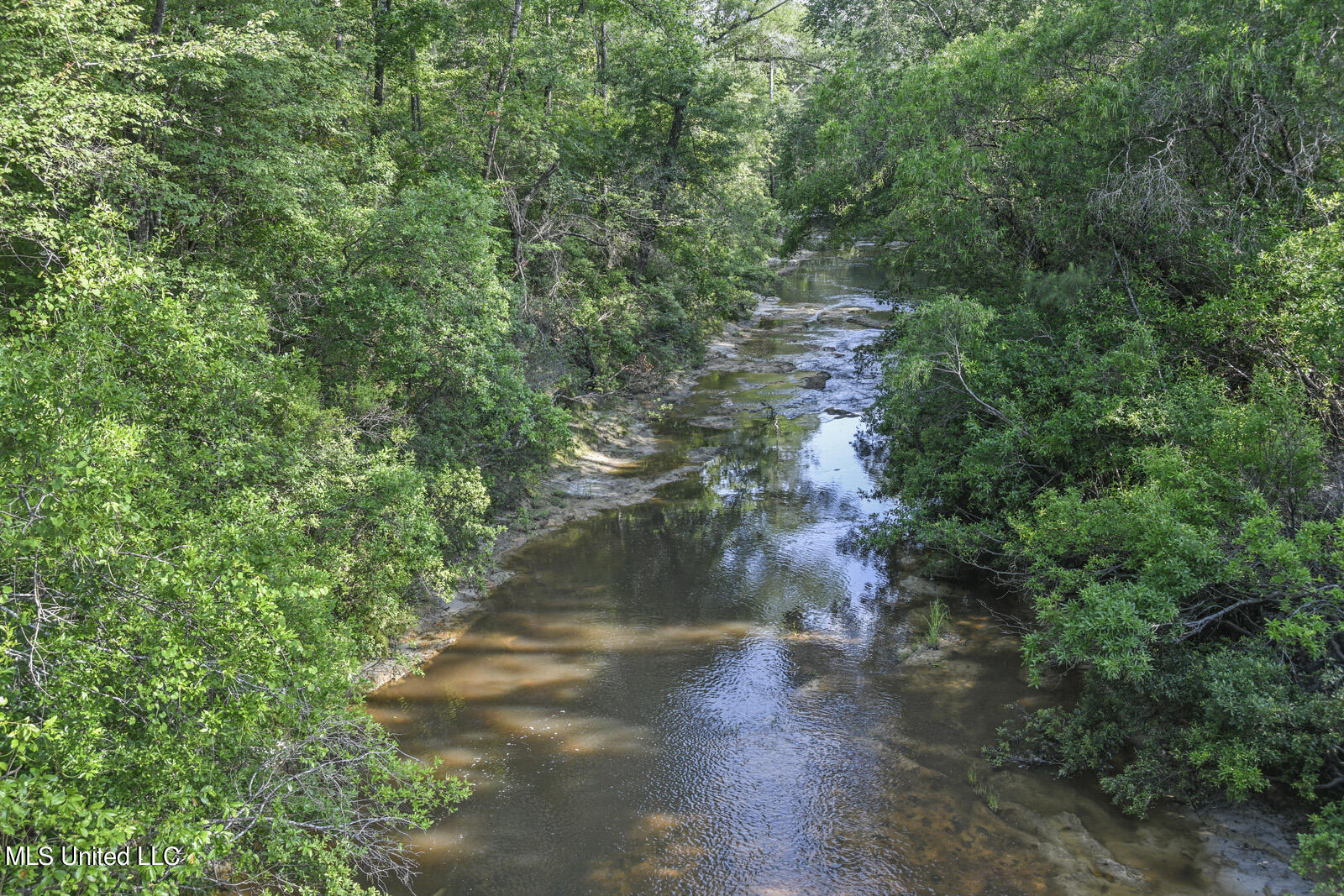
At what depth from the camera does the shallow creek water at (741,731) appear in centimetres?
856

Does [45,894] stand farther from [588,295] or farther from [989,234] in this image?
[588,295]

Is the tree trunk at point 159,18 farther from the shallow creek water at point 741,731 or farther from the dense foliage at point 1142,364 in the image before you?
the dense foliage at point 1142,364

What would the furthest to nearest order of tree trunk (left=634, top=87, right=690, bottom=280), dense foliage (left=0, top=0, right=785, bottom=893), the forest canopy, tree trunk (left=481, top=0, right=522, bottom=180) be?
tree trunk (left=634, top=87, right=690, bottom=280) → tree trunk (left=481, top=0, right=522, bottom=180) → the forest canopy → dense foliage (left=0, top=0, right=785, bottom=893)

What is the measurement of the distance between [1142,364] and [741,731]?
26.6 ft

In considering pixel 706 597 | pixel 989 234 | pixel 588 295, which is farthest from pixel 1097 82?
pixel 588 295

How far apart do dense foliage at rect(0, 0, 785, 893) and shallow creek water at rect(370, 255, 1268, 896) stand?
1.49 metres

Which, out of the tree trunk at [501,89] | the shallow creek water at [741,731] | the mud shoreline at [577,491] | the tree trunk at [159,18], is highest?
the tree trunk at [501,89]

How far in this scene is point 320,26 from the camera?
14273mm

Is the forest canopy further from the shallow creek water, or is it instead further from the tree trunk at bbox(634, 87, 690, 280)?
the tree trunk at bbox(634, 87, 690, 280)

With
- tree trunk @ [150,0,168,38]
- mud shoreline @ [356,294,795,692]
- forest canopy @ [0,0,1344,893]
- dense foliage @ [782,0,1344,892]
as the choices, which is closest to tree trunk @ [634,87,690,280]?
forest canopy @ [0,0,1344,893]

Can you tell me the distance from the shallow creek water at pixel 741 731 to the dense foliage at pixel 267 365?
149 centimetres

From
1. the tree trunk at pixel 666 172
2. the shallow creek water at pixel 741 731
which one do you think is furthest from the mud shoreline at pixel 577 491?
the tree trunk at pixel 666 172

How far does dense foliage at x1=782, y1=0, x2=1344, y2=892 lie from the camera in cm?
831

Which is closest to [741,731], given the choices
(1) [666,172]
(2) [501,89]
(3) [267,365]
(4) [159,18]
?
(3) [267,365]
